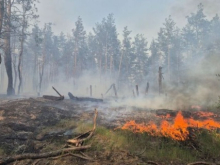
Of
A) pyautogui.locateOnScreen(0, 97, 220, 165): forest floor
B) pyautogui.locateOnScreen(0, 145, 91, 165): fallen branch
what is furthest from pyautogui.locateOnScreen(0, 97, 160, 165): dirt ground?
pyautogui.locateOnScreen(0, 145, 91, 165): fallen branch

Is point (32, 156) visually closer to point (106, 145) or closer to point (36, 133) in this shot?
point (106, 145)

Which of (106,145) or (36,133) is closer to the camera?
(106,145)

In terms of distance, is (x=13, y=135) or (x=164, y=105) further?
(x=164, y=105)

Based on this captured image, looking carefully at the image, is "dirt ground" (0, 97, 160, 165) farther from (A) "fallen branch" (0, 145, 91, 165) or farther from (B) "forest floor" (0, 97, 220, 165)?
(A) "fallen branch" (0, 145, 91, 165)

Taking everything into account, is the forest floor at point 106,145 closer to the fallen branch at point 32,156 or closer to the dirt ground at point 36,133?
the dirt ground at point 36,133

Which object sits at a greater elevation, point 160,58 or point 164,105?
point 160,58

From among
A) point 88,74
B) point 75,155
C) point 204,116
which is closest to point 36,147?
point 75,155

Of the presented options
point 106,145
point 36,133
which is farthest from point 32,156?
point 36,133

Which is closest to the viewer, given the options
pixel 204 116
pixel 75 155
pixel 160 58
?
pixel 75 155

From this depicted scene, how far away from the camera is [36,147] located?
25.1ft

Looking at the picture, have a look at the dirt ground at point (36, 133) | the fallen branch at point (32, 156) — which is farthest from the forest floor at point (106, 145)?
the fallen branch at point (32, 156)

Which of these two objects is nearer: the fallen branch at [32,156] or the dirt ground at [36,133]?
the fallen branch at [32,156]

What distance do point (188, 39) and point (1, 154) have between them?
52339mm

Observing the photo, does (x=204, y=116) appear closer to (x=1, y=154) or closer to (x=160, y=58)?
(x=1, y=154)
